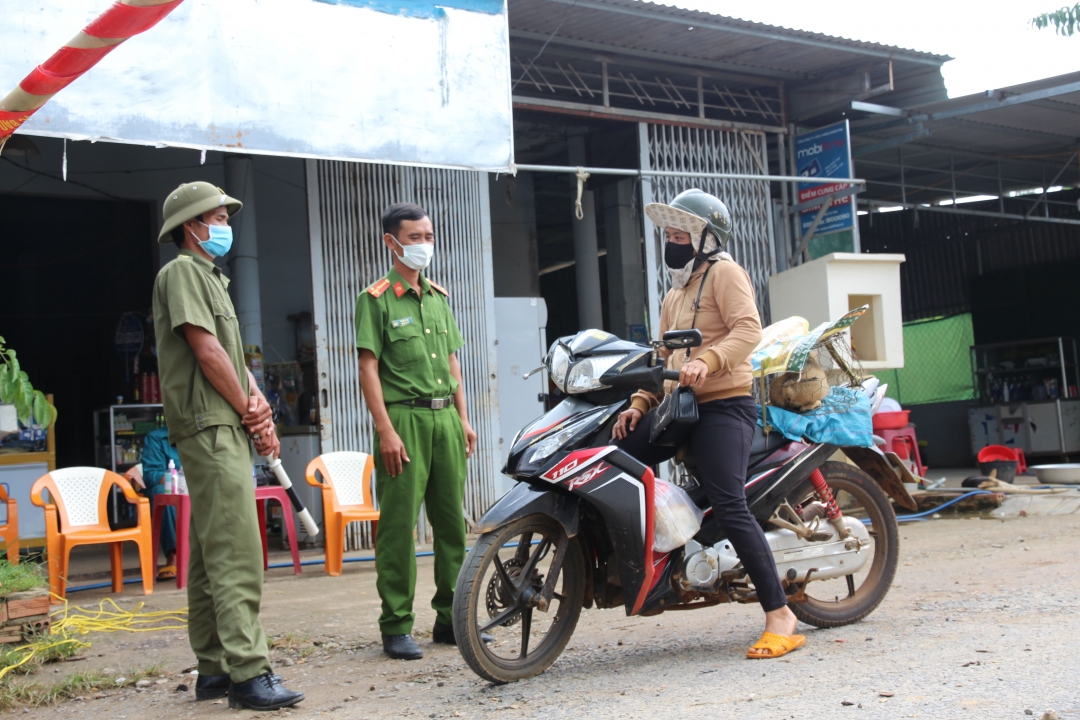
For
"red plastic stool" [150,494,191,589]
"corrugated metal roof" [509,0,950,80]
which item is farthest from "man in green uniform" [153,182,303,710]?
"corrugated metal roof" [509,0,950,80]

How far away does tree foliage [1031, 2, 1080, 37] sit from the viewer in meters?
9.80

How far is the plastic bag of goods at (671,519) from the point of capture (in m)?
3.56

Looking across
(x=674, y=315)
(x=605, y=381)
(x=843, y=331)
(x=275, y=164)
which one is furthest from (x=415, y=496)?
(x=275, y=164)

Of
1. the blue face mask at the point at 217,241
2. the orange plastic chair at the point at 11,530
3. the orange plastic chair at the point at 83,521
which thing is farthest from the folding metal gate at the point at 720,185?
the blue face mask at the point at 217,241

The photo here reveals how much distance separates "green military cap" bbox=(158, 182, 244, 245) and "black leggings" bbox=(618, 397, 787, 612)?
5.45 ft

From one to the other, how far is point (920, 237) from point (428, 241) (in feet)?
47.9

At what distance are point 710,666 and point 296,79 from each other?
436cm

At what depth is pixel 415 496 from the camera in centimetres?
401

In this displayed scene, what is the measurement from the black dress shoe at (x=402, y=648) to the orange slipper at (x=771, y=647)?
1245 mm

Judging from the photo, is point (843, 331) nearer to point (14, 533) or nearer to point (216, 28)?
point (216, 28)

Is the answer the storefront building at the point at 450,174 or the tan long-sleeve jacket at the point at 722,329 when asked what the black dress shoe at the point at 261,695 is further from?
the storefront building at the point at 450,174

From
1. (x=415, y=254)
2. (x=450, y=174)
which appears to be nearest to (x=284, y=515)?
(x=450, y=174)

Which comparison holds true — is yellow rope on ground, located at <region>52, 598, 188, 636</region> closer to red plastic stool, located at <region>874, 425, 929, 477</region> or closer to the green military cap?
the green military cap

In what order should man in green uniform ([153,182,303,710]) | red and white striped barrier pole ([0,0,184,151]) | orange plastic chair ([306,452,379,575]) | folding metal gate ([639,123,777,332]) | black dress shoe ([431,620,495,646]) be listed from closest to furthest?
1. red and white striped barrier pole ([0,0,184,151])
2. man in green uniform ([153,182,303,710])
3. black dress shoe ([431,620,495,646])
4. orange plastic chair ([306,452,379,575])
5. folding metal gate ([639,123,777,332])
